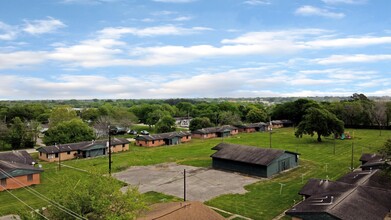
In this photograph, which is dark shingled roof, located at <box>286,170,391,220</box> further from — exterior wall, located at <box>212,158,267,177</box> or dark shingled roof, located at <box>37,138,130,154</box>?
dark shingled roof, located at <box>37,138,130,154</box>

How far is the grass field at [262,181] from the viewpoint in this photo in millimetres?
28788

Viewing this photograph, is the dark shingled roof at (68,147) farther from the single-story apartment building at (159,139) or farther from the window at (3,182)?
the window at (3,182)

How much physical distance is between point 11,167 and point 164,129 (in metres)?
45.7

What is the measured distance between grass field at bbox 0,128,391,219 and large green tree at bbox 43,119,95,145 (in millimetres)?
9524

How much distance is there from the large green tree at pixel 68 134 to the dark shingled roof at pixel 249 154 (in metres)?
29.9

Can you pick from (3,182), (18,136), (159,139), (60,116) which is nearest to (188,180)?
(3,182)

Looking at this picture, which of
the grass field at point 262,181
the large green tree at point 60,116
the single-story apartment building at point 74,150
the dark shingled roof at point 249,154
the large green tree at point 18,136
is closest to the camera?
the grass field at point 262,181

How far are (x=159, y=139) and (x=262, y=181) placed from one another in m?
33.4

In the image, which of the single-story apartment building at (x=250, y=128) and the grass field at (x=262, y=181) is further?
the single-story apartment building at (x=250, y=128)

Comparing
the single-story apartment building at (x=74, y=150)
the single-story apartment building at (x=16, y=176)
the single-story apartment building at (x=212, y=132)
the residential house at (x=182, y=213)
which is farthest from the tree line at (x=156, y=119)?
the residential house at (x=182, y=213)

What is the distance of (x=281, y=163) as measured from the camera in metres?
41.9

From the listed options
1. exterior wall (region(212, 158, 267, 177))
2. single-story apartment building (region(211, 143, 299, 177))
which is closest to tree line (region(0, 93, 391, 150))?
single-story apartment building (region(211, 143, 299, 177))

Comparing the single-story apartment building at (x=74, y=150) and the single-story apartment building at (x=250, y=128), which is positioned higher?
the single-story apartment building at (x=250, y=128)

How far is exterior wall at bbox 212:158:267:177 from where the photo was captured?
1572 inches
